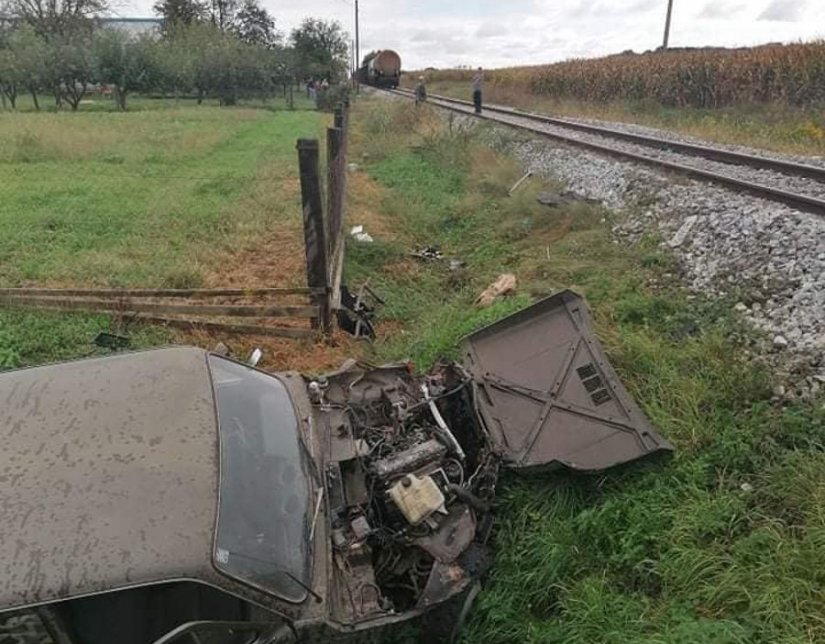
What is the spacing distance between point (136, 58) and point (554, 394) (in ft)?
153

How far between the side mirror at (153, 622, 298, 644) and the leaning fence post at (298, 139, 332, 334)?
4151 millimetres

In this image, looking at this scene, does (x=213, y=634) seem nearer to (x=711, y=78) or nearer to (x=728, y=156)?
(x=728, y=156)

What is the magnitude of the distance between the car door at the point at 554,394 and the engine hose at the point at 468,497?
365 mm

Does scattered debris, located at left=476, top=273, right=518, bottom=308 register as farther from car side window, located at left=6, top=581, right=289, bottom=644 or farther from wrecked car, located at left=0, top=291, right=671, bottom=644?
car side window, located at left=6, top=581, right=289, bottom=644

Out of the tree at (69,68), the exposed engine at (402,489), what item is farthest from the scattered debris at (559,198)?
the tree at (69,68)

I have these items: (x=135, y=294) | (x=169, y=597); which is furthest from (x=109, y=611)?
(x=135, y=294)

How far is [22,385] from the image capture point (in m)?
3.18

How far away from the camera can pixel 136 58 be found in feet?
141

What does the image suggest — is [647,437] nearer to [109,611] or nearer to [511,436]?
[511,436]

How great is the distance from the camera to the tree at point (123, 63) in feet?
138

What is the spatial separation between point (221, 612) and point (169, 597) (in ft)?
0.85

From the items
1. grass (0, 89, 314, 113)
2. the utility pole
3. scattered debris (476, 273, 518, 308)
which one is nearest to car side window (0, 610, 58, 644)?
scattered debris (476, 273, 518, 308)

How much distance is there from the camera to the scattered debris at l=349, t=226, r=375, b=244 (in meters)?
10.4

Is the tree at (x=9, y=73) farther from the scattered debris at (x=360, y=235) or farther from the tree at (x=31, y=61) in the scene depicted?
the scattered debris at (x=360, y=235)
